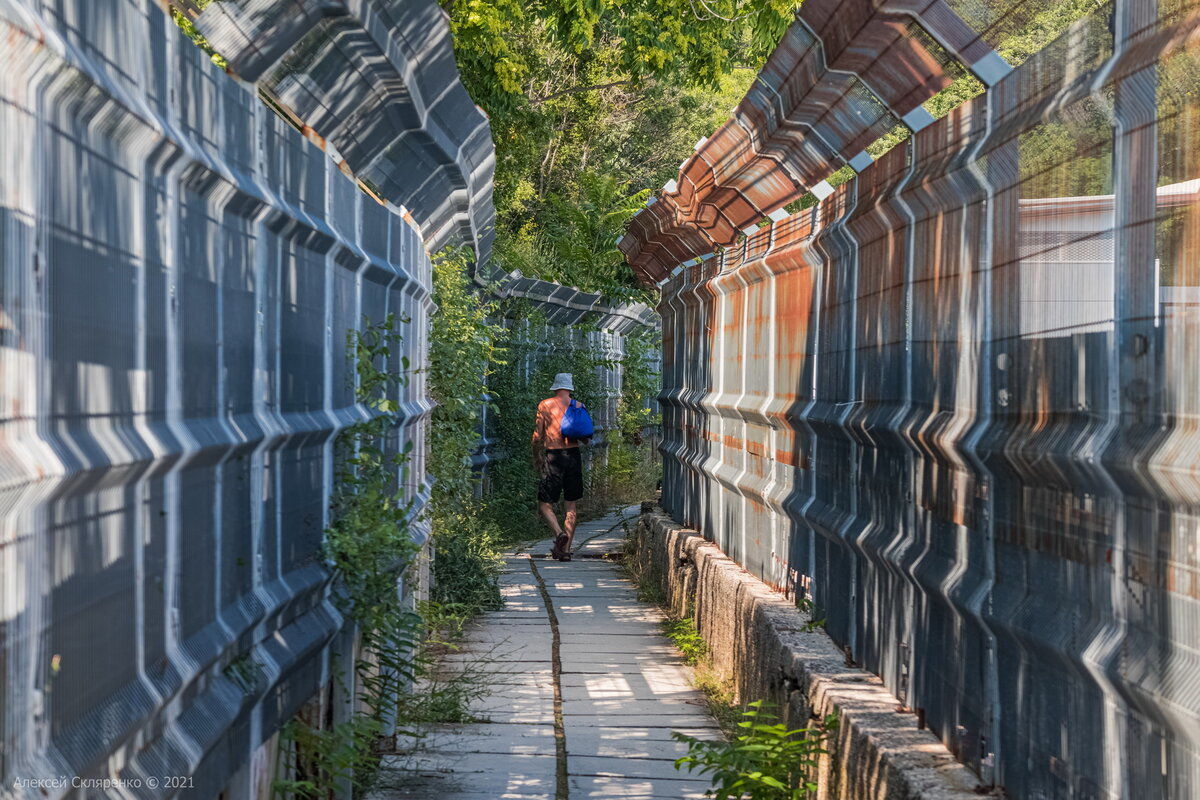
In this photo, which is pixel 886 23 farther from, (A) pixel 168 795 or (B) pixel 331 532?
(A) pixel 168 795

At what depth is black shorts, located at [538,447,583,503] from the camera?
13.6 meters

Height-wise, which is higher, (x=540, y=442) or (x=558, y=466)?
(x=540, y=442)

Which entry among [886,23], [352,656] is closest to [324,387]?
[352,656]

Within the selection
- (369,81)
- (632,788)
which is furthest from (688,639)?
(369,81)

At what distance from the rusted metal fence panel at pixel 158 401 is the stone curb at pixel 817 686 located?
1635 millimetres

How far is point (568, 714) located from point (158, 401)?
182 inches

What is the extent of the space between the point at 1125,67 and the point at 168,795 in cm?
230

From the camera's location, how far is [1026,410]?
3.35 metres

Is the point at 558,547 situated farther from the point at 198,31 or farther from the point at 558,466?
the point at 198,31

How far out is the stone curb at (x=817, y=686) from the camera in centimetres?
386

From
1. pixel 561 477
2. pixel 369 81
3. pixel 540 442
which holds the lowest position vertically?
pixel 561 477

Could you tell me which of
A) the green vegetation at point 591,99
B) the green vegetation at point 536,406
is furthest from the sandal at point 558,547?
the green vegetation at point 591,99

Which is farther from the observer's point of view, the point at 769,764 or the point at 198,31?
the point at 769,764

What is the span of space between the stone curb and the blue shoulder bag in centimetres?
431
